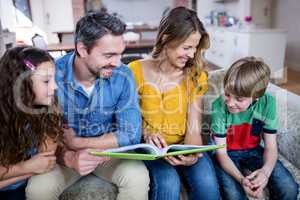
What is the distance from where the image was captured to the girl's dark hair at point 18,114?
997 millimetres

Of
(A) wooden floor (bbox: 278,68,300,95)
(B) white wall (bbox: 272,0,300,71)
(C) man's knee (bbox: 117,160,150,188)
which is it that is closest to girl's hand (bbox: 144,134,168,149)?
(C) man's knee (bbox: 117,160,150,188)

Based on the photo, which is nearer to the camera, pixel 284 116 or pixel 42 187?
pixel 42 187

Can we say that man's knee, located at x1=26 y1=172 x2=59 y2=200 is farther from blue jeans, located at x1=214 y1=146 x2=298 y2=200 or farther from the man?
blue jeans, located at x1=214 y1=146 x2=298 y2=200

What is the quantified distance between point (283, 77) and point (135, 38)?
202 cm

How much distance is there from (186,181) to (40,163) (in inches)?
21.1

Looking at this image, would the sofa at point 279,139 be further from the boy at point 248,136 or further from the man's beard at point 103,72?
the man's beard at point 103,72

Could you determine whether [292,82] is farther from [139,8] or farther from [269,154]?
[139,8]

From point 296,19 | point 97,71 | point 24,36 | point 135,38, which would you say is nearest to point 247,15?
point 296,19

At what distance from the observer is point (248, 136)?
49.5 inches

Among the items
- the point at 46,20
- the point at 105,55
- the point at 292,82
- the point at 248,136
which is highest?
the point at 46,20

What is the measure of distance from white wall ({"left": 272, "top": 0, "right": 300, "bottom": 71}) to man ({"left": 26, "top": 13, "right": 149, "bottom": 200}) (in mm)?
3881

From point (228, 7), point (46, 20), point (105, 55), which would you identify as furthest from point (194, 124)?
point (46, 20)

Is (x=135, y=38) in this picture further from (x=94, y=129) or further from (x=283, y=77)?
(x=94, y=129)

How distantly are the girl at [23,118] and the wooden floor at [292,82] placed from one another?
299 cm
